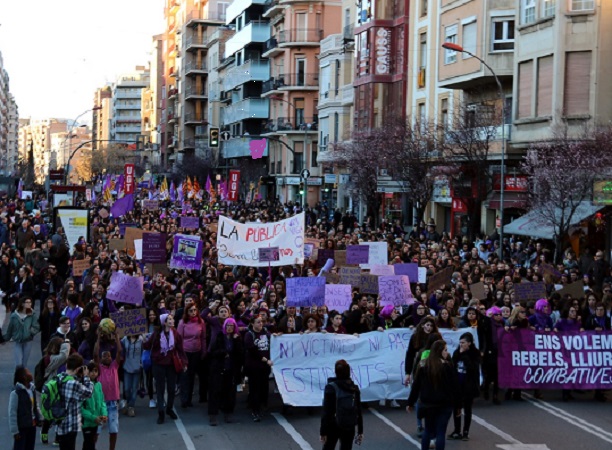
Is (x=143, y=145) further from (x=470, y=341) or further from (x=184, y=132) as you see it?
(x=470, y=341)

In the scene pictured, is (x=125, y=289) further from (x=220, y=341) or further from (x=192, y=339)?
(x=220, y=341)

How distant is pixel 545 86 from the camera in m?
33.5

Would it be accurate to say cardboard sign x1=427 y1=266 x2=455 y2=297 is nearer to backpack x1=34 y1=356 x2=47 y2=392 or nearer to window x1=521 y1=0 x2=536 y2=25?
backpack x1=34 y1=356 x2=47 y2=392

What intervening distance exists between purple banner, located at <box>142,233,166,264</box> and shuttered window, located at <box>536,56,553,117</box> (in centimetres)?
1384

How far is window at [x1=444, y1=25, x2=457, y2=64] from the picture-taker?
40719 mm

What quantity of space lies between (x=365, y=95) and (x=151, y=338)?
38447 mm

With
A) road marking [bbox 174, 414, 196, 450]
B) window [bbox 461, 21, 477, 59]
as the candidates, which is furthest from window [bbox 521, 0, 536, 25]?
road marking [bbox 174, 414, 196, 450]

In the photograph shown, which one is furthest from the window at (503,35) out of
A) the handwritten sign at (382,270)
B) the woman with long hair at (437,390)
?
the woman with long hair at (437,390)

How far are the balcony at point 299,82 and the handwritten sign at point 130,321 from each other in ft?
203

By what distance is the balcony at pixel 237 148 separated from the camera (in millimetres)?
84531

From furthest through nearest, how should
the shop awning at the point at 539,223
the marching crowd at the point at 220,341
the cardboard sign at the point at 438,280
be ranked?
the shop awning at the point at 539,223, the cardboard sign at the point at 438,280, the marching crowd at the point at 220,341

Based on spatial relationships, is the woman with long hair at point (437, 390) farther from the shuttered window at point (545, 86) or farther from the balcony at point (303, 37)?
the balcony at point (303, 37)

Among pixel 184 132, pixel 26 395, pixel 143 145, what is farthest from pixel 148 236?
pixel 143 145

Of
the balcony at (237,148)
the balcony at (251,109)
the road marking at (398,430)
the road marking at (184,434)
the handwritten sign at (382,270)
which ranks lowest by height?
the road marking at (184,434)
